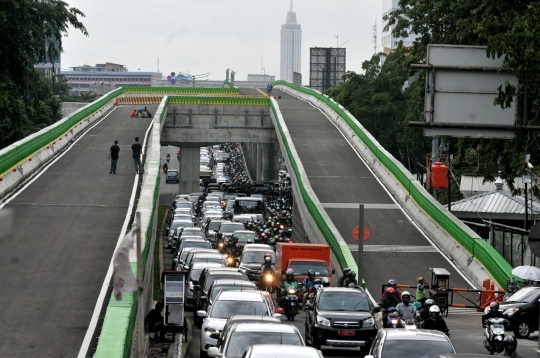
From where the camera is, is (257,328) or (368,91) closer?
(257,328)

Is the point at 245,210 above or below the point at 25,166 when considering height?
below

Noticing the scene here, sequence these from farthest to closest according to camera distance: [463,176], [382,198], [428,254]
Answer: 1. [463,176]
2. [382,198]
3. [428,254]

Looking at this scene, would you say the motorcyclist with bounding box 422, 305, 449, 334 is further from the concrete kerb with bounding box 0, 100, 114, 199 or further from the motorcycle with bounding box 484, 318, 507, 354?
the concrete kerb with bounding box 0, 100, 114, 199

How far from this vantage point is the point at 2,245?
83.9 ft

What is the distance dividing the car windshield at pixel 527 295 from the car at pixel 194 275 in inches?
365

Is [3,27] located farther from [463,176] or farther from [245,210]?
[463,176]

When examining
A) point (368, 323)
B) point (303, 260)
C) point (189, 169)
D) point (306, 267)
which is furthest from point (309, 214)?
point (189, 169)

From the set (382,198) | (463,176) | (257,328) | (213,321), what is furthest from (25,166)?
(463,176)

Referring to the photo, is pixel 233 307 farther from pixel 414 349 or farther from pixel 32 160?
pixel 32 160

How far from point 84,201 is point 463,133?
14987mm

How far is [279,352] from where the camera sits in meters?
13.5

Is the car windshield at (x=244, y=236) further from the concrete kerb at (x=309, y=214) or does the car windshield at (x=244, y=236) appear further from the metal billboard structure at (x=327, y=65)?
the metal billboard structure at (x=327, y=65)

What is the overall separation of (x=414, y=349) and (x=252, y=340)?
2.48 meters

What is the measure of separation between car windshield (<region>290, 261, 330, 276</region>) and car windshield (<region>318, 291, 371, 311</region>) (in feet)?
30.2
